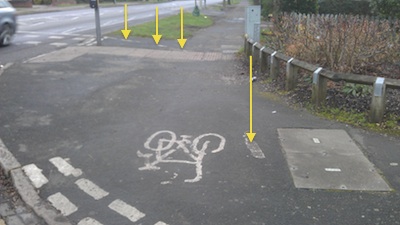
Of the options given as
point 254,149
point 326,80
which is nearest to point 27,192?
point 254,149

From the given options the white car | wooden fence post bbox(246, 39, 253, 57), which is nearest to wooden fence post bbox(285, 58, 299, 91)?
wooden fence post bbox(246, 39, 253, 57)

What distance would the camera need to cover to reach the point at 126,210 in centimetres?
411

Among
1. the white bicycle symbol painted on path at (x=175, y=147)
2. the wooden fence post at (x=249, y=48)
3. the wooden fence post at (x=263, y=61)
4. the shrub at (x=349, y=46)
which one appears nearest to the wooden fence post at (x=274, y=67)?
the shrub at (x=349, y=46)

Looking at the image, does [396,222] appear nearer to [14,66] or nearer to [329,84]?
[329,84]

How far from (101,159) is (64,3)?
174ft

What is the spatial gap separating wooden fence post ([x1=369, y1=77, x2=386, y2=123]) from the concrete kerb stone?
188 inches

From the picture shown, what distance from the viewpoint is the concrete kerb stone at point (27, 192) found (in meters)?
3.99

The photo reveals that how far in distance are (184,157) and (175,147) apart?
1.23ft

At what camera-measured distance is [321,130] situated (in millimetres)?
6359

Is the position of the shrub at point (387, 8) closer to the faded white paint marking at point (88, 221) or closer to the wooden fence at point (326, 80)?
the wooden fence at point (326, 80)

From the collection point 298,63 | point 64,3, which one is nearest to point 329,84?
point 298,63

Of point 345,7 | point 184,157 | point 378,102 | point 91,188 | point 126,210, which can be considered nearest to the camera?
point 126,210

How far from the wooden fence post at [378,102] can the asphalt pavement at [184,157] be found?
460 mm

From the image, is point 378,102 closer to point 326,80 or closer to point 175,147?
point 326,80
